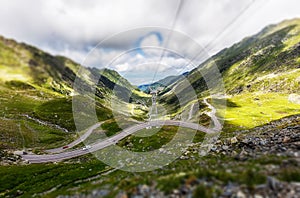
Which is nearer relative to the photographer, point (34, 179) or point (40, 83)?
point (34, 179)

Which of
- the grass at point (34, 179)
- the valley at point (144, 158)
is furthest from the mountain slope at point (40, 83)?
the grass at point (34, 179)

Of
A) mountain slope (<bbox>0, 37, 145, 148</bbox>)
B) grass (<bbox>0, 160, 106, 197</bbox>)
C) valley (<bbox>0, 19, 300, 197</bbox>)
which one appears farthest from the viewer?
mountain slope (<bbox>0, 37, 145, 148</bbox>)

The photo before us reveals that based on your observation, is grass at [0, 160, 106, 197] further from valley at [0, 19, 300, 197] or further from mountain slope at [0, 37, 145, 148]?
mountain slope at [0, 37, 145, 148]

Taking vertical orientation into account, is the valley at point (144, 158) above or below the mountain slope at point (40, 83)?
below

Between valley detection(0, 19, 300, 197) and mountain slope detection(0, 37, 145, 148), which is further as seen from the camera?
mountain slope detection(0, 37, 145, 148)

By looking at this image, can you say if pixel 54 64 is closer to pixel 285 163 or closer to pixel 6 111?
pixel 285 163

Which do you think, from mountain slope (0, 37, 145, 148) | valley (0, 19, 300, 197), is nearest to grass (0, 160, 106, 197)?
valley (0, 19, 300, 197)

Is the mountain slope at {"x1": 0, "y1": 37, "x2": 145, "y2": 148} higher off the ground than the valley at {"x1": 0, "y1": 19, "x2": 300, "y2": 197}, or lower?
higher

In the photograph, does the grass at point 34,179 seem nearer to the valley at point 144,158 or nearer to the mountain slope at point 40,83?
the valley at point 144,158

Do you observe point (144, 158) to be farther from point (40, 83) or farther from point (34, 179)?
point (40, 83)

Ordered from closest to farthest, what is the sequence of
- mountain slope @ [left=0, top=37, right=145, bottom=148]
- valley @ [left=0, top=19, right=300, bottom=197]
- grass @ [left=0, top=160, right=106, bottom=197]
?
valley @ [left=0, top=19, right=300, bottom=197] < grass @ [left=0, top=160, right=106, bottom=197] < mountain slope @ [left=0, top=37, right=145, bottom=148]

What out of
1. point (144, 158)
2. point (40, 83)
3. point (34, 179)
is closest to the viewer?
point (144, 158)

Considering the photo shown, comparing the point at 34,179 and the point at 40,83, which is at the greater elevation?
the point at 40,83

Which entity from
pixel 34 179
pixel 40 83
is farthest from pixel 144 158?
pixel 40 83
